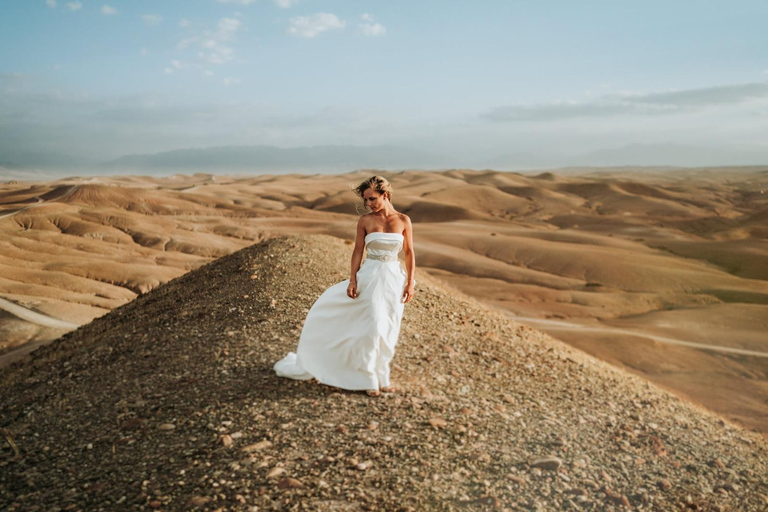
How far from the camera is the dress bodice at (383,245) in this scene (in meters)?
5.46

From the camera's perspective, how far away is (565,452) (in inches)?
223

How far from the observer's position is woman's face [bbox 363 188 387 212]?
5.42 metres

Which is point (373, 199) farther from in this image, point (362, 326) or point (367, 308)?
point (362, 326)

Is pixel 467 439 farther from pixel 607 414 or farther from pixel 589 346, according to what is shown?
pixel 589 346

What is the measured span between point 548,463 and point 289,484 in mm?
2350

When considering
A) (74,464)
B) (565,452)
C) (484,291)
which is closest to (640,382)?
(565,452)

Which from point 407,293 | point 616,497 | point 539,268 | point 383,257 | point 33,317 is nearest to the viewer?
point 616,497

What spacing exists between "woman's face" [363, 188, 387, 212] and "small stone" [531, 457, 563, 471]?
2699mm

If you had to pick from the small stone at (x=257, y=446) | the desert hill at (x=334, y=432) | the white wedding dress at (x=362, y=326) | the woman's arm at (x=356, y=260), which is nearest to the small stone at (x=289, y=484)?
the desert hill at (x=334, y=432)

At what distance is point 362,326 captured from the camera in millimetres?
5594

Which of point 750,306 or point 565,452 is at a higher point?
point 565,452

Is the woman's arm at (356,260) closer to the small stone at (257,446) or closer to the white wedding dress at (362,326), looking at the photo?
the white wedding dress at (362,326)

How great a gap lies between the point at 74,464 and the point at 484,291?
18258 mm

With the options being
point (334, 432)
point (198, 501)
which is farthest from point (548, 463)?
point (198, 501)
